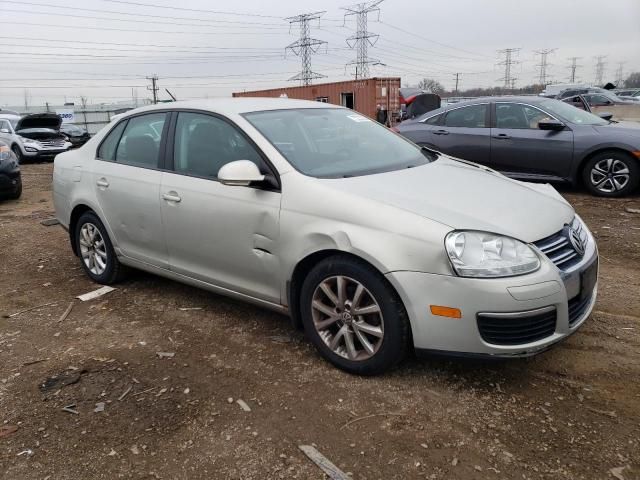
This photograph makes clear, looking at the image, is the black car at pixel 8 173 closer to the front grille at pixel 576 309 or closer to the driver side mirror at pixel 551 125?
the driver side mirror at pixel 551 125

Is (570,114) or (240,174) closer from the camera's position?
(240,174)

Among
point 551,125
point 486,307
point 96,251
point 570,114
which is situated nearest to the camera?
point 486,307

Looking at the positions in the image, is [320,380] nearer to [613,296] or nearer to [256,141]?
[256,141]

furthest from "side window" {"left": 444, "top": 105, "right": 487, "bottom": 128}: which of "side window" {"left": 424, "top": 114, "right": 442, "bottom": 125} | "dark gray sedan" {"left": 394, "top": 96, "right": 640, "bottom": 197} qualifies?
"side window" {"left": 424, "top": 114, "right": 442, "bottom": 125}

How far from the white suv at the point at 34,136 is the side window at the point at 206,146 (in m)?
13.8

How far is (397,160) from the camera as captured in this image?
12.4 ft

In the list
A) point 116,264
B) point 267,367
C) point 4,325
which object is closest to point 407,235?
point 267,367

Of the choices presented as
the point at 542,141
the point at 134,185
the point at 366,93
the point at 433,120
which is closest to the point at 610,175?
the point at 542,141

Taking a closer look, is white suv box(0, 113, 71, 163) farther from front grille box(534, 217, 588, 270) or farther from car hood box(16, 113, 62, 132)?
front grille box(534, 217, 588, 270)

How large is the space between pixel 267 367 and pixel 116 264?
2.04 metres

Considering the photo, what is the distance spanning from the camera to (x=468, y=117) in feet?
27.7

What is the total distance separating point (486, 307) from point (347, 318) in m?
0.77

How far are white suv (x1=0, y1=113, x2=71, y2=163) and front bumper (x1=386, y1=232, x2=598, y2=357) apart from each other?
1583cm

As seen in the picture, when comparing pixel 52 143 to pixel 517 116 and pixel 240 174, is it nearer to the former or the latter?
pixel 517 116
